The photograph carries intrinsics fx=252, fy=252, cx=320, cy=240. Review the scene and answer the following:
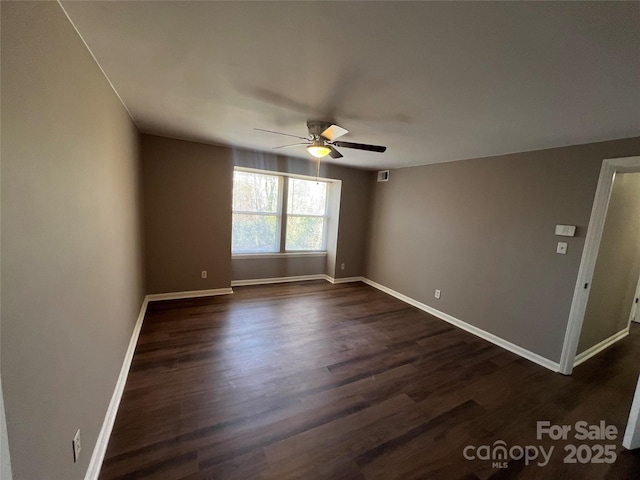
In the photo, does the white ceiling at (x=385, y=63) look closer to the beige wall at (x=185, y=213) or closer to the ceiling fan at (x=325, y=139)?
the ceiling fan at (x=325, y=139)

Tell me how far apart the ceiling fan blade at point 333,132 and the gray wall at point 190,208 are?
6.97ft

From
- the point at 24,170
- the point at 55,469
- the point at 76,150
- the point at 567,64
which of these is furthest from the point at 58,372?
the point at 567,64

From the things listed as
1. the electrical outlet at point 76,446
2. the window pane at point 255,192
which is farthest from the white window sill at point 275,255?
the electrical outlet at point 76,446

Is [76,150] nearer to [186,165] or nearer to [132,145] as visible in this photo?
[132,145]

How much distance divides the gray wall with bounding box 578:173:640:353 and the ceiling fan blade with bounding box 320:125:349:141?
2914mm

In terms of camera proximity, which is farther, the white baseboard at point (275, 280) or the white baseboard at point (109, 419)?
the white baseboard at point (275, 280)

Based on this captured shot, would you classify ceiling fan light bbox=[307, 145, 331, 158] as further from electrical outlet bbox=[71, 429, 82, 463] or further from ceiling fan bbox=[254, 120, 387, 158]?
electrical outlet bbox=[71, 429, 82, 463]

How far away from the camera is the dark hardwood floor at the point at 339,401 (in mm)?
1554

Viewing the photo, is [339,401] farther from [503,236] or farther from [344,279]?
[344,279]

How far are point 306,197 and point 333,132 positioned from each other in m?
2.86

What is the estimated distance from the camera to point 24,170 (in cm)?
84

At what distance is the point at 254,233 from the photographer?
15.5ft

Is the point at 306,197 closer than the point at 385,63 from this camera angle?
No

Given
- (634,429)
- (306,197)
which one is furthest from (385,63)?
(306,197)
